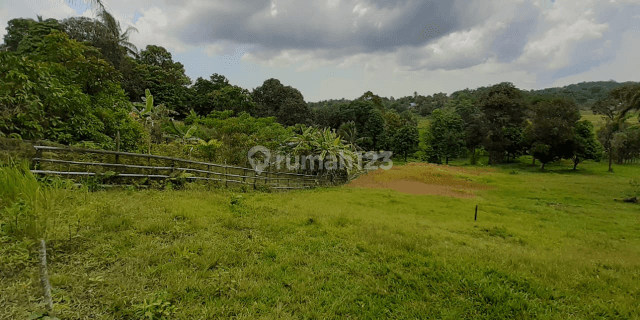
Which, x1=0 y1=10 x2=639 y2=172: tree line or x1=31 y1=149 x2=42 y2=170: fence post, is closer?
x1=31 y1=149 x2=42 y2=170: fence post

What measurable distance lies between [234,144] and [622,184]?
27694mm

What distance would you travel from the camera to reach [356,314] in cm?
335

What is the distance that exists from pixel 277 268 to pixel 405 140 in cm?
4217

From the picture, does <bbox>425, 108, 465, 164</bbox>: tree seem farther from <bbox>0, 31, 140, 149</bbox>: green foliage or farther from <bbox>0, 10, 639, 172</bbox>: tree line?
<bbox>0, 31, 140, 149</bbox>: green foliage

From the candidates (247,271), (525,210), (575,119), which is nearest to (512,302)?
(247,271)

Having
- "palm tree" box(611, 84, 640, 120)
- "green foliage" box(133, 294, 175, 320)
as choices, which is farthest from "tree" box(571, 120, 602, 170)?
"green foliage" box(133, 294, 175, 320)

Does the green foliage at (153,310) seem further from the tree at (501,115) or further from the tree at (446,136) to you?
the tree at (446,136)

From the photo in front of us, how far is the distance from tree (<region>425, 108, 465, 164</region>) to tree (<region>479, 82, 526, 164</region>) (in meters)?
4.17

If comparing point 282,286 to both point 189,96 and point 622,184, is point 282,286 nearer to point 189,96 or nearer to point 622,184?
point 622,184

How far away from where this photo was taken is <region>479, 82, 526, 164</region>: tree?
116ft

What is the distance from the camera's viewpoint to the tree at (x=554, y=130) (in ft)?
92.4

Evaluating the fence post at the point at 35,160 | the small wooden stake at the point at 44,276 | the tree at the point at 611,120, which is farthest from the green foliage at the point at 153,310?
the tree at the point at 611,120

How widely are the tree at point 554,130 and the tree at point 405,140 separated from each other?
612 inches

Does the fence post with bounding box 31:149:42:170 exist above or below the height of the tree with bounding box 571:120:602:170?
below
